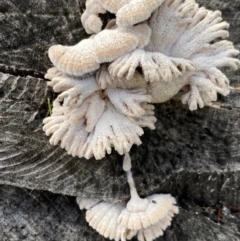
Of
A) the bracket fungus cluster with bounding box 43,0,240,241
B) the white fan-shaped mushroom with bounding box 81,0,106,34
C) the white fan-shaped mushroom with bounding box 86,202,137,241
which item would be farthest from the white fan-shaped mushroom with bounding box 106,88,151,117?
the white fan-shaped mushroom with bounding box 86,202,137,241

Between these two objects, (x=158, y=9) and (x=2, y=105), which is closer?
(x=158, y=9)

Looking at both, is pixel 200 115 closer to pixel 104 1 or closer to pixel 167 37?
pixel 167 37

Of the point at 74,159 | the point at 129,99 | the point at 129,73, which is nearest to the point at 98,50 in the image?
the point at 129,73

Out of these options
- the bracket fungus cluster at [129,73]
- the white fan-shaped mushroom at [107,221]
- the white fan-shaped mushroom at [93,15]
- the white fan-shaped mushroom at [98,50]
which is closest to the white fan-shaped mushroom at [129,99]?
the bracket fungus cluster at [129,73]

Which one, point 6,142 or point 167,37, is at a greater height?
point 167,37

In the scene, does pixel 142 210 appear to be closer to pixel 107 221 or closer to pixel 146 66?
pixel 107 221

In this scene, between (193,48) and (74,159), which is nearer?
(193,48)

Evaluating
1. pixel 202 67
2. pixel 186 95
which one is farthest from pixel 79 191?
pixel 202 67
